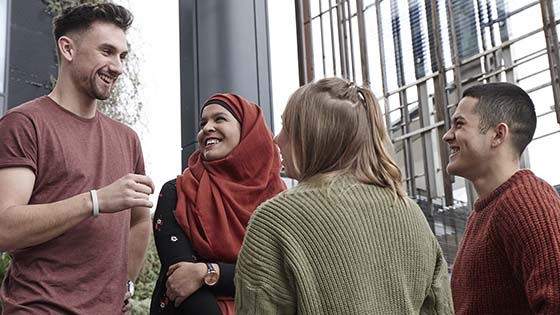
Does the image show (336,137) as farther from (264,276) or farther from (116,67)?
(116,67)

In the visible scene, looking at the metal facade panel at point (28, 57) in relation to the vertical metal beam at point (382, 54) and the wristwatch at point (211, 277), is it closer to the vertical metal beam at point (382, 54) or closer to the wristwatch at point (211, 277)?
the wristwatch at point (211, 277)

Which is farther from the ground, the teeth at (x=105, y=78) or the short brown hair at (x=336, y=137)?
the teeth at (x=105, y=78)

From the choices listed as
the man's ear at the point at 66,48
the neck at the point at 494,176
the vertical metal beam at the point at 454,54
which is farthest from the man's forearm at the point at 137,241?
the vertical metal beam at the point at 454,54

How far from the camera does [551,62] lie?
684cm

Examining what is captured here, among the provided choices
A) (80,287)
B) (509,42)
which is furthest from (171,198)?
(509,42)

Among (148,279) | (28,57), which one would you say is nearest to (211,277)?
(28,57)

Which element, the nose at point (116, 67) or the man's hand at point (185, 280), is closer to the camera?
the man's hand at point (185, 280)

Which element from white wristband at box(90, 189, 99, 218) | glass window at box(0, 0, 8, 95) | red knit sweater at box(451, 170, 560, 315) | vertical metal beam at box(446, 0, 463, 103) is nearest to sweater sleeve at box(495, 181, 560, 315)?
red knit sweater at box(451, 170, 560, 315)

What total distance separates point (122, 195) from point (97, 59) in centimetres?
52

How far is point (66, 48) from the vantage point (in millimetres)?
2287

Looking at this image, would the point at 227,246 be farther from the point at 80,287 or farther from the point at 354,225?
the point at 354,225

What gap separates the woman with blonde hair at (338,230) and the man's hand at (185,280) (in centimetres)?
40

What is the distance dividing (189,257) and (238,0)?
2296 millimetres

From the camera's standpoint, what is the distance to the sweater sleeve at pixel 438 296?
5.84ft
